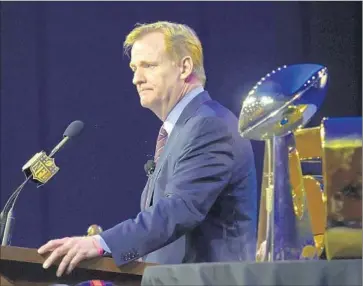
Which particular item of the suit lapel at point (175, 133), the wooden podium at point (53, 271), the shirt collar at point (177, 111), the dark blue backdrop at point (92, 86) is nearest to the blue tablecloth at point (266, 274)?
the wooden podium at point (53, 271)

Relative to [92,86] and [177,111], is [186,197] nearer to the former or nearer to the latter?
[177,111]

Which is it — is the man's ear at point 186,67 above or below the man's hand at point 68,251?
above

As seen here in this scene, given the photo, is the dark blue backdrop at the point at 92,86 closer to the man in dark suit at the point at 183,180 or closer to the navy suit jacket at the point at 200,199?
the man in dark suit at the point at 183,180

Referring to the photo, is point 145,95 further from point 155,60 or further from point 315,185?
point 315,185

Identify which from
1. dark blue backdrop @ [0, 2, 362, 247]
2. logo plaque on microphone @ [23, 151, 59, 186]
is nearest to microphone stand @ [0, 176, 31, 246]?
logo plaque on microphone @ [23, 151, 59, 186]

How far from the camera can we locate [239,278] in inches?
57.4

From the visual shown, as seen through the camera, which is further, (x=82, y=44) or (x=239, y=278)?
(x=82, y=44)

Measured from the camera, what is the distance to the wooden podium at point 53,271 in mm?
1646

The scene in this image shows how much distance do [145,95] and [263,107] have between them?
0.76 metres

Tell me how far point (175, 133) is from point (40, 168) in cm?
34

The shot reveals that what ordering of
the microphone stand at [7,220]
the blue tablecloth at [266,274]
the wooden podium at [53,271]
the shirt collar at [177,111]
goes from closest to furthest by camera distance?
1. the blue tablecloth at [266,274]
2. the wooden podium at [53,271]
3. the microphone stand at [7,220]
4. the shirt collar at [177,111]

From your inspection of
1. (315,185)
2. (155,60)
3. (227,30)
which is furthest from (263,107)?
(227,30)

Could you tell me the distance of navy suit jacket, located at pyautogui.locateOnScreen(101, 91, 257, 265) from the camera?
6.01ft

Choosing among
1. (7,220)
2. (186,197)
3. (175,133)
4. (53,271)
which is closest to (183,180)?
(186,197)
